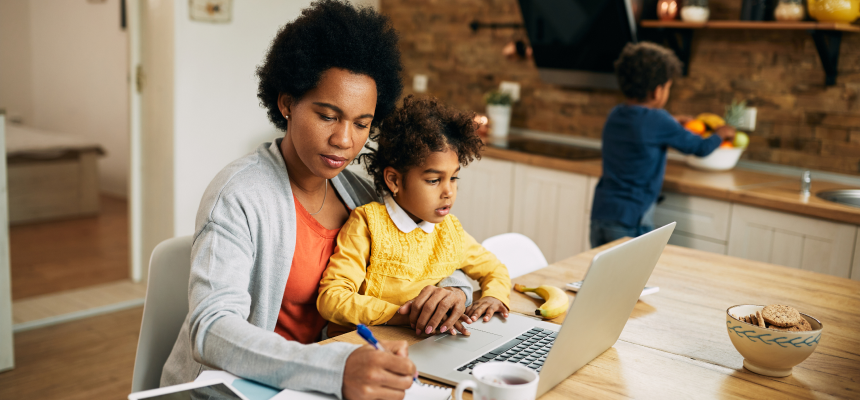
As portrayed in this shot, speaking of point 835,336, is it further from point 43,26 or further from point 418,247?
point 43,26

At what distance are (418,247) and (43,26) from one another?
5.96 m

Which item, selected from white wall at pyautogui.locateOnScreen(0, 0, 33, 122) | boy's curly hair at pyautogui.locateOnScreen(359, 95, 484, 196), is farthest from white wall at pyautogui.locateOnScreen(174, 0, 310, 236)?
white wall at pyautogui.locateOnScreen(0, 0, 33, 122)

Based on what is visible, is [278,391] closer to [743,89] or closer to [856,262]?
[856,262]

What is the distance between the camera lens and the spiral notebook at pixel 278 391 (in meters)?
0.91

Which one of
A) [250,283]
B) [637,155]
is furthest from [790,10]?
[250,283]

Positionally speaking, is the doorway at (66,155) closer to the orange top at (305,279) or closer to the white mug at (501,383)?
the orange top at (305,279)

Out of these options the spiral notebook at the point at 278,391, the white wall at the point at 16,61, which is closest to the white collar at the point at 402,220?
the spiral notebook at the point at 278,391

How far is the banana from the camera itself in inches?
50.4

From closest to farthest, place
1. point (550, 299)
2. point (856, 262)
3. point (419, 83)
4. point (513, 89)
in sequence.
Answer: point (550, 299) → point (856, 262) → point (513, 89) → point (419, 83)

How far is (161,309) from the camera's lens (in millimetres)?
1353

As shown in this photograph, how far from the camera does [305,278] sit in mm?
1280

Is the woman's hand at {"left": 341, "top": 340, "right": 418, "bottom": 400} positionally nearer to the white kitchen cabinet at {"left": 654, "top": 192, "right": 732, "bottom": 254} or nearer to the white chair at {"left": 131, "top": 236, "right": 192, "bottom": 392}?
the white chair at {"left": 131, "top": 236, "right": 192, "bottom": 392}

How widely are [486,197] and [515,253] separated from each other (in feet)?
5.27

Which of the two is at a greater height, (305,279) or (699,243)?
(305,279)
